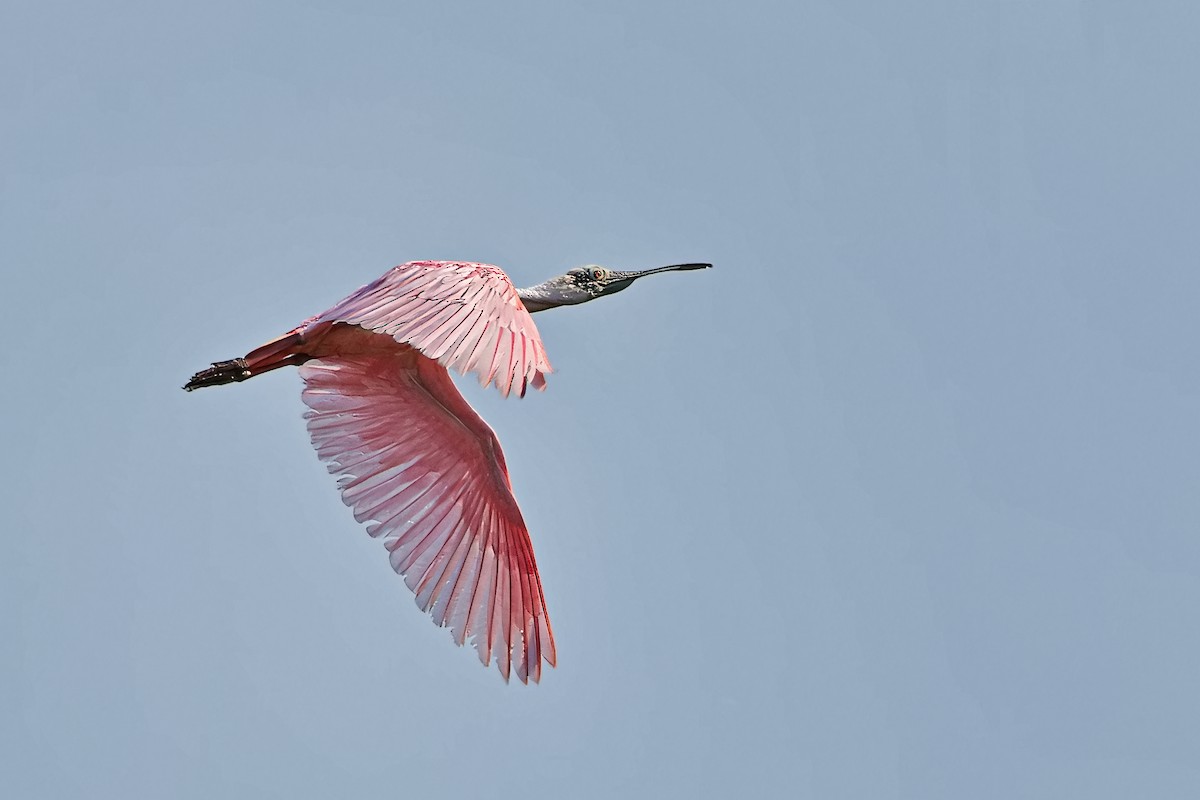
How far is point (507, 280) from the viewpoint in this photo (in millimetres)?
12914

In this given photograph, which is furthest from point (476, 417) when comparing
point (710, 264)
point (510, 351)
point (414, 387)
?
point (510, 351)

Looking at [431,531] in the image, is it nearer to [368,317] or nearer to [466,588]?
[466,588]

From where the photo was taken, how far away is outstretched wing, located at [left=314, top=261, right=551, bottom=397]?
11.5 metres

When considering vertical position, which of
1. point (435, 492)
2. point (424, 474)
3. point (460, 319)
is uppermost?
point (460, 319)

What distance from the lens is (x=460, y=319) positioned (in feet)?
39.7

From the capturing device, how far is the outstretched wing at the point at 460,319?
11477mm

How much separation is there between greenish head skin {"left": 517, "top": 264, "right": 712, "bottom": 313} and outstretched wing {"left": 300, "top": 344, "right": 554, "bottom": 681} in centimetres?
143

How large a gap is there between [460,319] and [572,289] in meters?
4.71

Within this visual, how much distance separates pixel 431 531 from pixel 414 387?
1238mm

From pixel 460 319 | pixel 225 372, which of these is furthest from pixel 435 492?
pixel 460 319

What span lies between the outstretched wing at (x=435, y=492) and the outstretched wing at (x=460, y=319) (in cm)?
199

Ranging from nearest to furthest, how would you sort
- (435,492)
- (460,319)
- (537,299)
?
(460,319), (435,492), (537,299)

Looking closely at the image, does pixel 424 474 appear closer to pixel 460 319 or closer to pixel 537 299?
pixel 537 299

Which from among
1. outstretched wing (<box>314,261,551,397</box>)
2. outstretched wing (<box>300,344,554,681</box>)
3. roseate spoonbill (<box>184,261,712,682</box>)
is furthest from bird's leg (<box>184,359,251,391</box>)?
outstretched wing (<box>314,261,551,397</box>)
